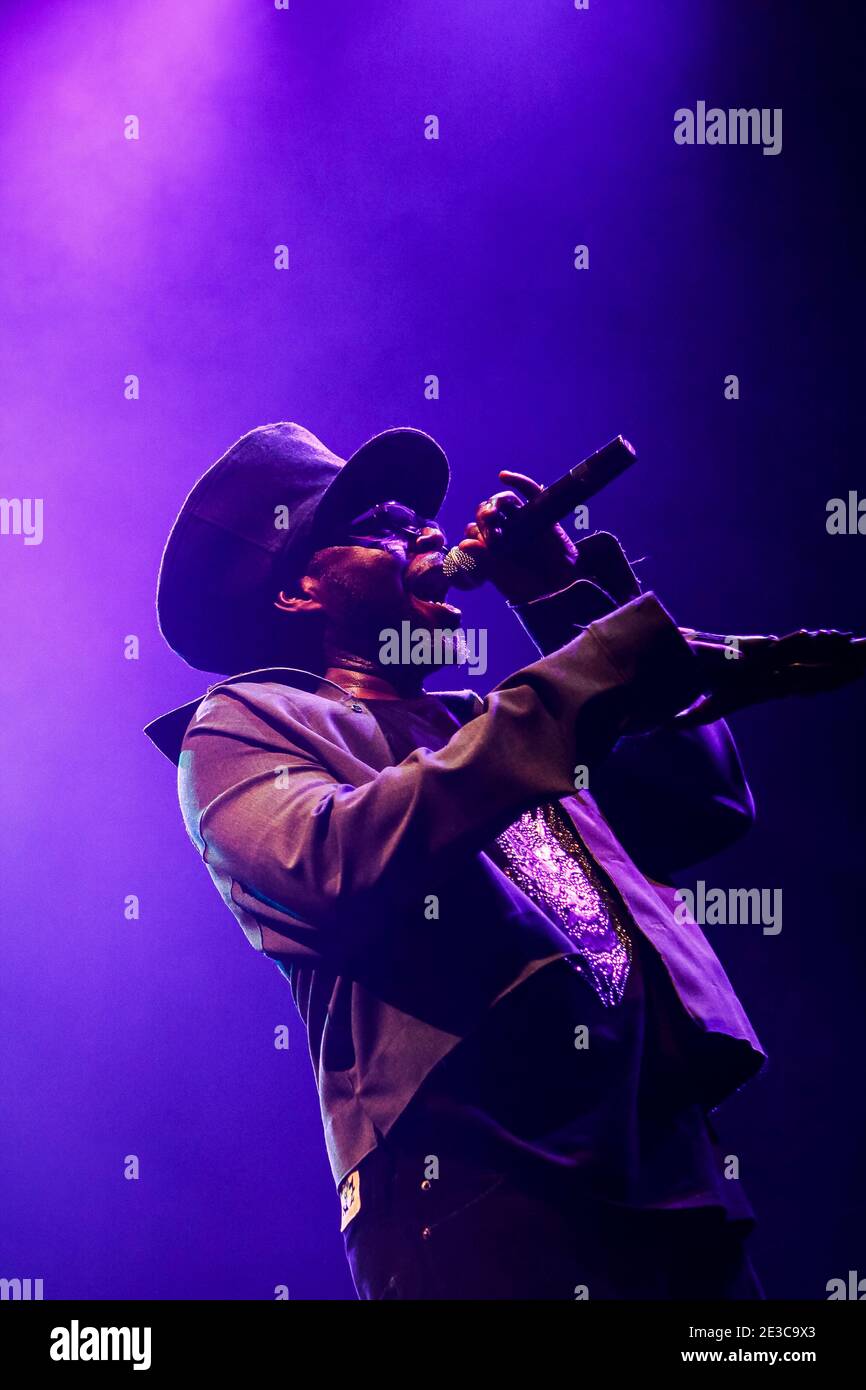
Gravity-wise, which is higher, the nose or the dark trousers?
the nose

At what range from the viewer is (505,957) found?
1657mm

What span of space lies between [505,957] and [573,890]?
0.71 ft

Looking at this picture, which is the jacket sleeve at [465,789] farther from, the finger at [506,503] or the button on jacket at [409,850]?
the finger at [506,503]

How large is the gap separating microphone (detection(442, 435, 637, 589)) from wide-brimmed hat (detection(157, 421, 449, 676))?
0.74 ft

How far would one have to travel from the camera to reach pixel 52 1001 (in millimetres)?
2797

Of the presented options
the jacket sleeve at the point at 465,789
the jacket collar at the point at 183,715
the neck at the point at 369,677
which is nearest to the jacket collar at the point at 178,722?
the jacket collar at the point at 183,715

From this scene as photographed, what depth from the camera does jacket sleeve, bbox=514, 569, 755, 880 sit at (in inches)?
81.4

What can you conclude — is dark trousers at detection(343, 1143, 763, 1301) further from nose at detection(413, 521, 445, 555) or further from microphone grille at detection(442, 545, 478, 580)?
nose at detection(413, 521, 445, 555)

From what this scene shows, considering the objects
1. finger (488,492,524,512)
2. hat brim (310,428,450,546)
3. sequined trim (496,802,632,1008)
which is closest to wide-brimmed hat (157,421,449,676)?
hat brim (310,428,450,546)

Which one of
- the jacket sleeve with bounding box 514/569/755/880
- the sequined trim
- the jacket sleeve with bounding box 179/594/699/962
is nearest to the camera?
the jacket sleeve with bounding box 179/594/699/962

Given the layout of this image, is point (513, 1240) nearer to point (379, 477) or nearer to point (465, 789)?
point (465, 789)

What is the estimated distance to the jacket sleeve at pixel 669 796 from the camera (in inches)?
81.4

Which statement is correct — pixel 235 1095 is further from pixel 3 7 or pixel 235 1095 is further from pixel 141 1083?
pixel 3 7

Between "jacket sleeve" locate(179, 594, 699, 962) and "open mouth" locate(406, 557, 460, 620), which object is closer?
"jacket sleeve" locate(179, 594, 699, 962)
